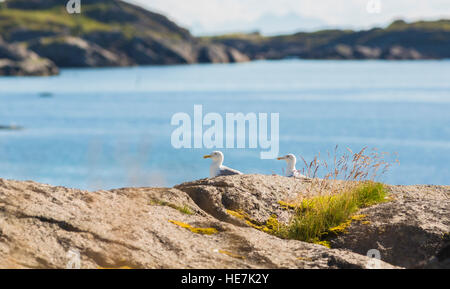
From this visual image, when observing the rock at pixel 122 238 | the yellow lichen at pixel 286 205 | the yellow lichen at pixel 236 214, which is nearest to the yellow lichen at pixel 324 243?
the rock at pixel 122 238

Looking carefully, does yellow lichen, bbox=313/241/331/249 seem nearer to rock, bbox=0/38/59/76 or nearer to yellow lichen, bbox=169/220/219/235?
yellow lichen, bbox=169/220/219/235

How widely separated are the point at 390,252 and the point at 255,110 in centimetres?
7440

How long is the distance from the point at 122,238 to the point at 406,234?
433 centimetres

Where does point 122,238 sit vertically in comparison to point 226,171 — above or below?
above

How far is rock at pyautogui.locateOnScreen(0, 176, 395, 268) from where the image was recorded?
24.4ft

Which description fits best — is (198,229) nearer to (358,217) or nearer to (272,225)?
(272,225)

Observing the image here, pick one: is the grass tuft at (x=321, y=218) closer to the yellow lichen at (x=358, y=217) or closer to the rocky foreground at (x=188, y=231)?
the yellow lichen at (x=358, y=217)

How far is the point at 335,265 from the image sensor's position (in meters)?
7.84

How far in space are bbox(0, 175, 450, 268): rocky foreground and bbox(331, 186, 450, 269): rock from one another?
0.6 inches

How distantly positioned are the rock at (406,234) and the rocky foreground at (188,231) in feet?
0.05

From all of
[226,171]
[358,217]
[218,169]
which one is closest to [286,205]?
[358,217]

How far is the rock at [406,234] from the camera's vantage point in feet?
28.6

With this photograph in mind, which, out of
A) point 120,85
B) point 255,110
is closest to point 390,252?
point 255,110

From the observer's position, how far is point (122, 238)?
25.8 ft
